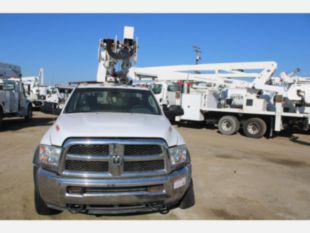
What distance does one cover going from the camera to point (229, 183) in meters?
5.30

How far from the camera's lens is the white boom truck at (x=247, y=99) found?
38.0 feet

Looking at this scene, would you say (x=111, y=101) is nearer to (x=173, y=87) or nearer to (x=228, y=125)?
(x=228, y=125)

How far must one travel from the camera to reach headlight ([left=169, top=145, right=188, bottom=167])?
3.28 m

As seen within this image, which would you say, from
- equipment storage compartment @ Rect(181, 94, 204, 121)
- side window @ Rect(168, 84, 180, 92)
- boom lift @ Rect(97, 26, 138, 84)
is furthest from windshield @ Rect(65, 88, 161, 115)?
side window @ Rect(168, 84, 180, 92)

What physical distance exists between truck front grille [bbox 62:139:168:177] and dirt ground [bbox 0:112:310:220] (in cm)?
81

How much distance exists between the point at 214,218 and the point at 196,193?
3.03ft

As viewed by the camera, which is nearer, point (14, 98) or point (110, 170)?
point (110, 170)

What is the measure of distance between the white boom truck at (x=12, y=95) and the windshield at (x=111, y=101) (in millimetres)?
9217

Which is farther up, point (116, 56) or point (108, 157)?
point (116, 56)

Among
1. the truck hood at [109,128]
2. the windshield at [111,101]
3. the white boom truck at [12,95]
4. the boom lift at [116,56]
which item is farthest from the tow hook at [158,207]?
the white boom truck at [12,95]

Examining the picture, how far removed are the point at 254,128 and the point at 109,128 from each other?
10.2 m

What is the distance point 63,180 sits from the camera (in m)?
2.99

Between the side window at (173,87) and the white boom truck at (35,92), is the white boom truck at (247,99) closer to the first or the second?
the side window at (173,87)

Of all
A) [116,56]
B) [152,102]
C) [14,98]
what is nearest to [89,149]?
[152,102]
